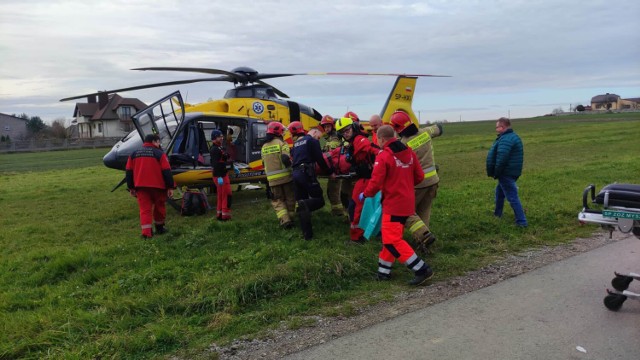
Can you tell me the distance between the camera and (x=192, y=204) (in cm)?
1054

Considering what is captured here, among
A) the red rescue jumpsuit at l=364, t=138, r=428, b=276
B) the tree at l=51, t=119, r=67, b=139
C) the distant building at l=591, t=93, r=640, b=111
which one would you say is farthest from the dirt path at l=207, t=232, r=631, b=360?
the distant building at l=591, t=93, r=640, b=111

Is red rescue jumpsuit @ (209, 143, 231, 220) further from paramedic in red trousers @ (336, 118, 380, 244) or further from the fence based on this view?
the fence

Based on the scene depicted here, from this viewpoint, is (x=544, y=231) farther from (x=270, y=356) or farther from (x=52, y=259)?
(x=52, y=259)

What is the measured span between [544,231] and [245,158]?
24.2 feet

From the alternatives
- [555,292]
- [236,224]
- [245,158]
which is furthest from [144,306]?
[245,158]

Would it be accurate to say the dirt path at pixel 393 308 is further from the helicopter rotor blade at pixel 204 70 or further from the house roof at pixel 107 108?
the house roof at pixel 107 108

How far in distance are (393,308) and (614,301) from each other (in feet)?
6.85

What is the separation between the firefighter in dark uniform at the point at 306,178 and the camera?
24.4 feet

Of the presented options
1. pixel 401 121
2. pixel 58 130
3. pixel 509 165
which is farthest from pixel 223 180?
pixel 58 130

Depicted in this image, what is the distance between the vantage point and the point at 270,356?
4.05m

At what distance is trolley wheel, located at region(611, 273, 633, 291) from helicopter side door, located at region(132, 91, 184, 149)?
8.39 m

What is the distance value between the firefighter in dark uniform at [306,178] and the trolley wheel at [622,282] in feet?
13.4

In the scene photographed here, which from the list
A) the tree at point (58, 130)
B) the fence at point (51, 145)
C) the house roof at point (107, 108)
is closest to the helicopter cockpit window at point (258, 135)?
the fence at point (51, 145)

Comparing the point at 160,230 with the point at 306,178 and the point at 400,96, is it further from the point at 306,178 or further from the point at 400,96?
the point at 400,96
